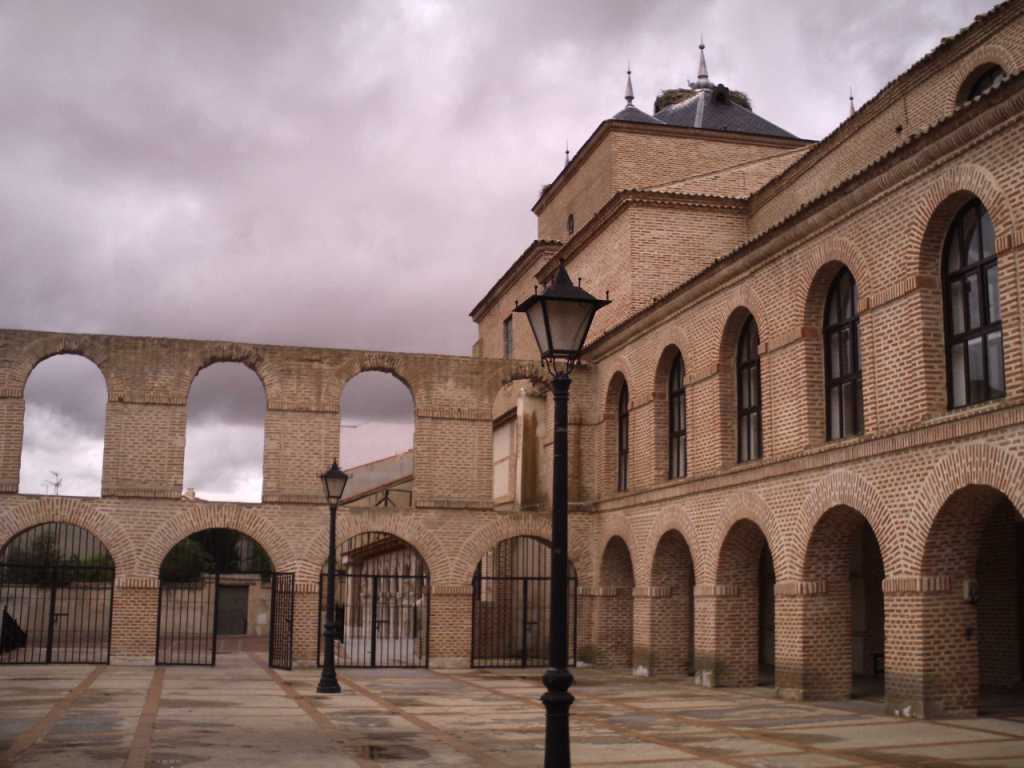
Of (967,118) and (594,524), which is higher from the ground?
(967,118)

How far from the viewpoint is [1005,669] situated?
1906 centimetres

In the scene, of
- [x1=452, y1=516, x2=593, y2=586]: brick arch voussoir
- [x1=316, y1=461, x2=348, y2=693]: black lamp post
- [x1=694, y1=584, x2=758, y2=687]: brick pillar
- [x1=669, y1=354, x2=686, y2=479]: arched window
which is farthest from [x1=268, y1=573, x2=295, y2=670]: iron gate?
[x1=694, y1=584, x2=758, y2=687]: brick pillar

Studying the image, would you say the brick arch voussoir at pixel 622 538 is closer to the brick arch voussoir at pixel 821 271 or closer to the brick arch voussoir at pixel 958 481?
the brick arch voussoir at pixel 821 271

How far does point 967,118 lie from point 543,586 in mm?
17559

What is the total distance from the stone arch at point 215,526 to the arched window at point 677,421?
333 inches

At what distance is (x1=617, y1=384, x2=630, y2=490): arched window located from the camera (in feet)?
83.4

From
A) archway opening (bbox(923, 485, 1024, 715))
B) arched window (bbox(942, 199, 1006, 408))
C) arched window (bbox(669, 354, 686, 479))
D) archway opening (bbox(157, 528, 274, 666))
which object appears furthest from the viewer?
archway opening (bbox(157, 528, 274, 666))

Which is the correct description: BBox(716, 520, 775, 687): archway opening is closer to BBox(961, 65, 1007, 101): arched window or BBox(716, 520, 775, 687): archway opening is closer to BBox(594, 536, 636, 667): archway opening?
BBox(594, 536, 636, 667): archway opening

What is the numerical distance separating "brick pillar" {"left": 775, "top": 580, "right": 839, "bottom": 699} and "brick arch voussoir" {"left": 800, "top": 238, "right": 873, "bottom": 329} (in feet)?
13.2

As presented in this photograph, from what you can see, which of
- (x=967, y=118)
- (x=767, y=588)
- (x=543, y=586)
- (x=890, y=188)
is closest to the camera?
(x=967, y=118)

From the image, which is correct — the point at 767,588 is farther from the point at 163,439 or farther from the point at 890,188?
the point at 163,439

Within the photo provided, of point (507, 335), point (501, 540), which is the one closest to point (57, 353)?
point (501, 540)

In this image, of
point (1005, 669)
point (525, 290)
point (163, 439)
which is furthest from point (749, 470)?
point (525, 290)

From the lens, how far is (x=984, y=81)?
20.3 metres
